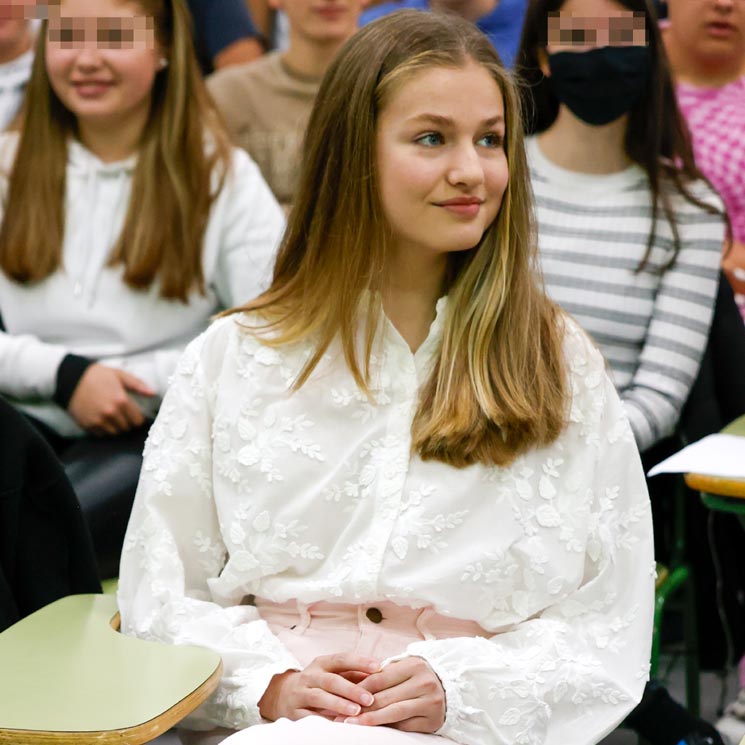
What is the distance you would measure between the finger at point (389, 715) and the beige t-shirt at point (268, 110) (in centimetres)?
162

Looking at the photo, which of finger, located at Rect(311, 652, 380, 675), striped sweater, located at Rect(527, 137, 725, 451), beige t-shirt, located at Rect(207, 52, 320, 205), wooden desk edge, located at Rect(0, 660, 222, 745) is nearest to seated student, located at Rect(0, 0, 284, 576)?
beige t-shirt, located at Rect(207, 52, 320, 205)

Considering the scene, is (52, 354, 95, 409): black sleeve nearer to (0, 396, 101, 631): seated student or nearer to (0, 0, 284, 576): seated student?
(0, 0, 284, 576): seated student

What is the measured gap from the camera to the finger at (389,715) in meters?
1.46

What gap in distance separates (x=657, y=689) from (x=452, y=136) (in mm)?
928

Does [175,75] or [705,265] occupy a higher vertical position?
[175,75]

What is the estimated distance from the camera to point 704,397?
7.49 ft

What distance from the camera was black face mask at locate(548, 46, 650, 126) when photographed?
7.69 ft

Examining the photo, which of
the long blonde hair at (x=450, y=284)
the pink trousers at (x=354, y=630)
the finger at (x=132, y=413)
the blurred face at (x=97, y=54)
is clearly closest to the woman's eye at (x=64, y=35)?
the blurred face at (x=97, y=54)

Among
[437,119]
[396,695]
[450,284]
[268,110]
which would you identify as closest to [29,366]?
[268,110]

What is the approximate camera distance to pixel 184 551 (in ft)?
5.50

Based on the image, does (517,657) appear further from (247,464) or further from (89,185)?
(89,185)

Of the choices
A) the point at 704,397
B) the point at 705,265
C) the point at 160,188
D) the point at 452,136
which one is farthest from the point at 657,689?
the point at 160,188

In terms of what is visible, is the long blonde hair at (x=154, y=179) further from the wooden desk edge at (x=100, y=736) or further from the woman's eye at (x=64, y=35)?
the wooden desk edge at (x=100, y=736)

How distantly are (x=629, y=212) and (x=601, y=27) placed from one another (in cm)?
32
